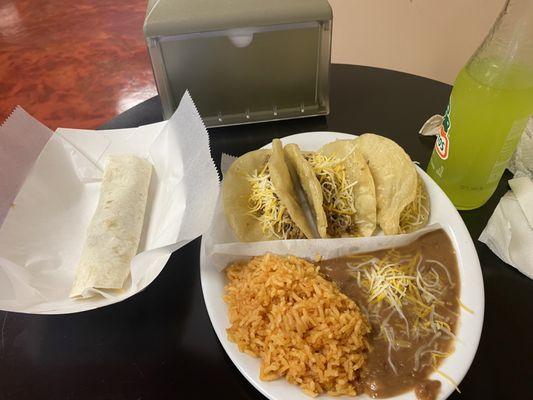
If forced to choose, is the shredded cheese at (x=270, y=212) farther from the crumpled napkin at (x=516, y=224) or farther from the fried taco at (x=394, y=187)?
the crumpled napkin at (x=516, y=224)

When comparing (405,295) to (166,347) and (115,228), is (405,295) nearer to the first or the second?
(166,347)

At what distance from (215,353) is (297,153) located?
27.0 inches

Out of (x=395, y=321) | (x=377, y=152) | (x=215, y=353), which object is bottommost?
(x=215, y=353)

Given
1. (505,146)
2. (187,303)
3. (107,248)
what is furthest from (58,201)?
(505,146)

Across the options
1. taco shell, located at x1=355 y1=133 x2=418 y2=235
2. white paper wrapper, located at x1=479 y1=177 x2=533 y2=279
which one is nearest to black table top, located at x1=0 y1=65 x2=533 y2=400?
white paper wrapper, located at x1=479 y1=177 x2=533 y2=279

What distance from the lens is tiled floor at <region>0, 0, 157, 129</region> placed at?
3.41 meters

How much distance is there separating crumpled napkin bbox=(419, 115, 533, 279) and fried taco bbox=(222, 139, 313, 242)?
1.94 ft

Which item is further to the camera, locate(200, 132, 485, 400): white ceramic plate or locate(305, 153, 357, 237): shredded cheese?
locate(305, 153, 357, 237): shredded cheese

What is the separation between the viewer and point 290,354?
102 cm

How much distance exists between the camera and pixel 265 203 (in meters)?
1.40

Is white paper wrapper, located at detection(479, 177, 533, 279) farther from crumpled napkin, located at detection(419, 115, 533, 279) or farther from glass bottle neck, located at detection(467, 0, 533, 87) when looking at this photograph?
glass bottle neck, located at detection(467, 0, 533, 87)

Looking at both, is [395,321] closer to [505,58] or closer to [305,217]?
[305,217]

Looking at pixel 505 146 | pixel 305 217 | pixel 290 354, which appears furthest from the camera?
pixel 305 217

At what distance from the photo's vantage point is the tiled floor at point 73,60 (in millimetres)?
3412
